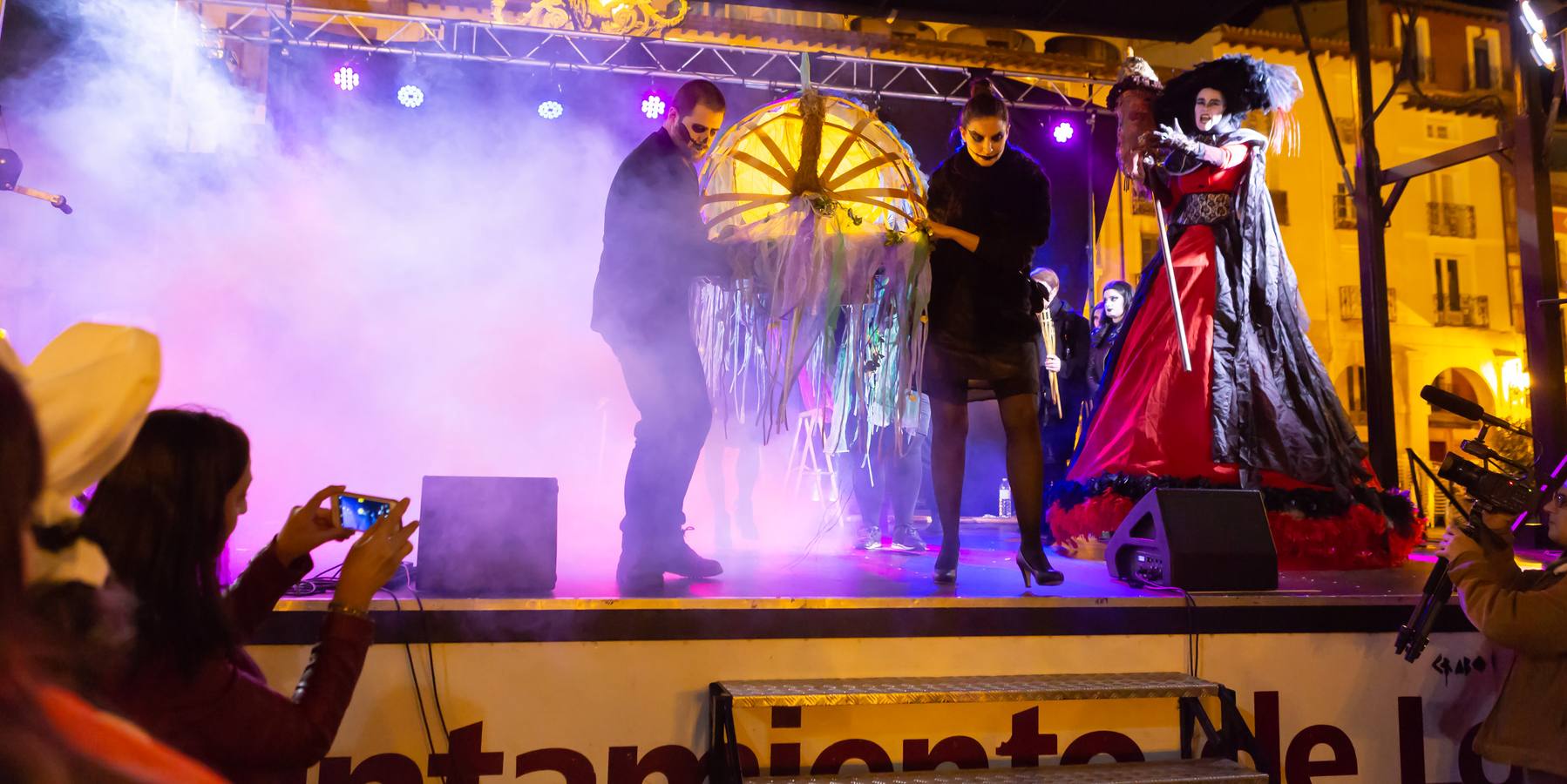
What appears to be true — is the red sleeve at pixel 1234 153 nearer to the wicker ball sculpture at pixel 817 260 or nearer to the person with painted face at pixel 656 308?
the wicker ball sculpture at pixel 817 260

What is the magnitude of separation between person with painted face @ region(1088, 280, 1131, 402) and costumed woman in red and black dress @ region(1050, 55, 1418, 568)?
1.49 meters

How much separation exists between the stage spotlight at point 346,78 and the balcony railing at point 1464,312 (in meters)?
22.7

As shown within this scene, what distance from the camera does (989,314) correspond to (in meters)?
3.38

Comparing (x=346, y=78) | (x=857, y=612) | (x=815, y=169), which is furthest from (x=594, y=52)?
(x=857, y=612)

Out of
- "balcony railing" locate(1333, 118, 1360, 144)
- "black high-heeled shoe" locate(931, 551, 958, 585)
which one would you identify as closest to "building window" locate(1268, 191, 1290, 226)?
"balcony railing" locate(1333, 118, 1360, 144)

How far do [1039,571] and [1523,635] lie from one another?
1.27 metres

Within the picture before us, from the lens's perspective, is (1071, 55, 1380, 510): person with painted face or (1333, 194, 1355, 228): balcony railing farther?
(1333, 194, 1355, 228): balcony railing

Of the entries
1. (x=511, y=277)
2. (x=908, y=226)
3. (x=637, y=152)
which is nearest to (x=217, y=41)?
(x=511, y=277)

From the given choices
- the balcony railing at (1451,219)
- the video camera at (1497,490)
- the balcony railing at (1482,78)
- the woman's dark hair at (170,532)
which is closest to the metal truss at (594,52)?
the video camera at (1497,490)

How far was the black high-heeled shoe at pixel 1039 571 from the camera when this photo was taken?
10.4 ft

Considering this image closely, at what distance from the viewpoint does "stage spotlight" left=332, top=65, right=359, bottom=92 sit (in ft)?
23.6

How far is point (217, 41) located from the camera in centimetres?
702

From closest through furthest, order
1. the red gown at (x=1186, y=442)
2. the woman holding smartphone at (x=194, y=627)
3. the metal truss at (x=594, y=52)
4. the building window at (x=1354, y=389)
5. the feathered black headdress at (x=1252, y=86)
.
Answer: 1. the woman holding smartphone at (x=194, y=627)
2. the red gown at (x=1186, y=442)
3. the feathered black headdress at (x=1252, y=86)
4. the metal truss at (x=594, y=52)
5. the building window at (x=1354, y=389)

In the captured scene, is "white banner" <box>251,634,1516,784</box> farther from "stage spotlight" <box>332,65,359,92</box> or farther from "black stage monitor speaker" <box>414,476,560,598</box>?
"stage spotlight" <box>332,65,359,92</box>
